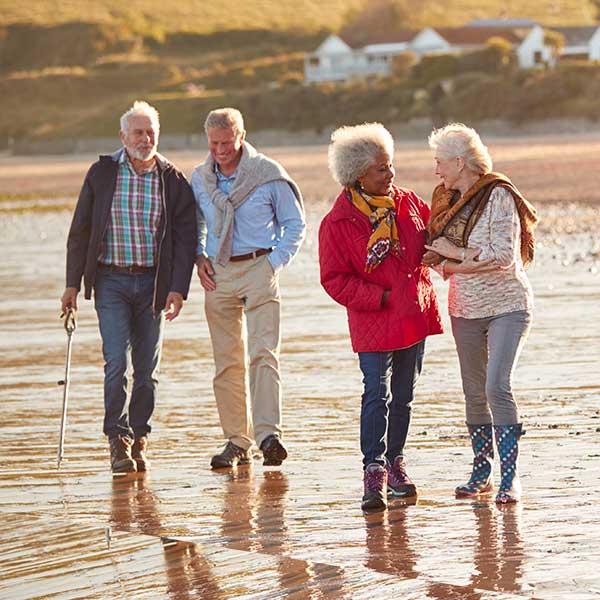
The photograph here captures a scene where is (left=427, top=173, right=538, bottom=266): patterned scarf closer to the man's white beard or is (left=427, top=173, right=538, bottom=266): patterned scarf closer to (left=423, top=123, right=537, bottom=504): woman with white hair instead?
(left=423, top=123, right=537, bottom=504): woman with white hair


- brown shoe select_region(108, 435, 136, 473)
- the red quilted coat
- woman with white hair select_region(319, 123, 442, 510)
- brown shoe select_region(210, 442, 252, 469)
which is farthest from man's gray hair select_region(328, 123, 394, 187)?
brown shoe select_region(108, 435, 136, 473)

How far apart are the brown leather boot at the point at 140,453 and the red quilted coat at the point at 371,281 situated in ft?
5.01

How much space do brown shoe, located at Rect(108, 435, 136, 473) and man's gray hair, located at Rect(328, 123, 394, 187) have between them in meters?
1.86

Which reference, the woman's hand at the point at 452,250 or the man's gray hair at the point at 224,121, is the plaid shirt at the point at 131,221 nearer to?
the man's gray hair at the point at 224,121

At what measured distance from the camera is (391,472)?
22.2ft

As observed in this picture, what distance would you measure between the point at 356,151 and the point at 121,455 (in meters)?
2.04

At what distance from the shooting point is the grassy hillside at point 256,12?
510ft

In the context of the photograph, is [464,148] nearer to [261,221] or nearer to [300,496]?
[261,221]

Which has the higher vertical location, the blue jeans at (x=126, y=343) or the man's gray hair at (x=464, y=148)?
the man's gray hair at (x=464, y=148)

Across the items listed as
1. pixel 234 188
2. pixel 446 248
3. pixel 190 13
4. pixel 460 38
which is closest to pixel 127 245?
pixel 234 188

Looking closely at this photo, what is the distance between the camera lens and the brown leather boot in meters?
7.59

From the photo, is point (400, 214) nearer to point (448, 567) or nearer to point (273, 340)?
point (273, 340)

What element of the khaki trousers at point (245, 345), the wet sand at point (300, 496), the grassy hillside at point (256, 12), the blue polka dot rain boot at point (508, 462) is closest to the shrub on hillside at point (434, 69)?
the grassy hillside at point (256, 12)

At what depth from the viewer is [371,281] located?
665 cm
